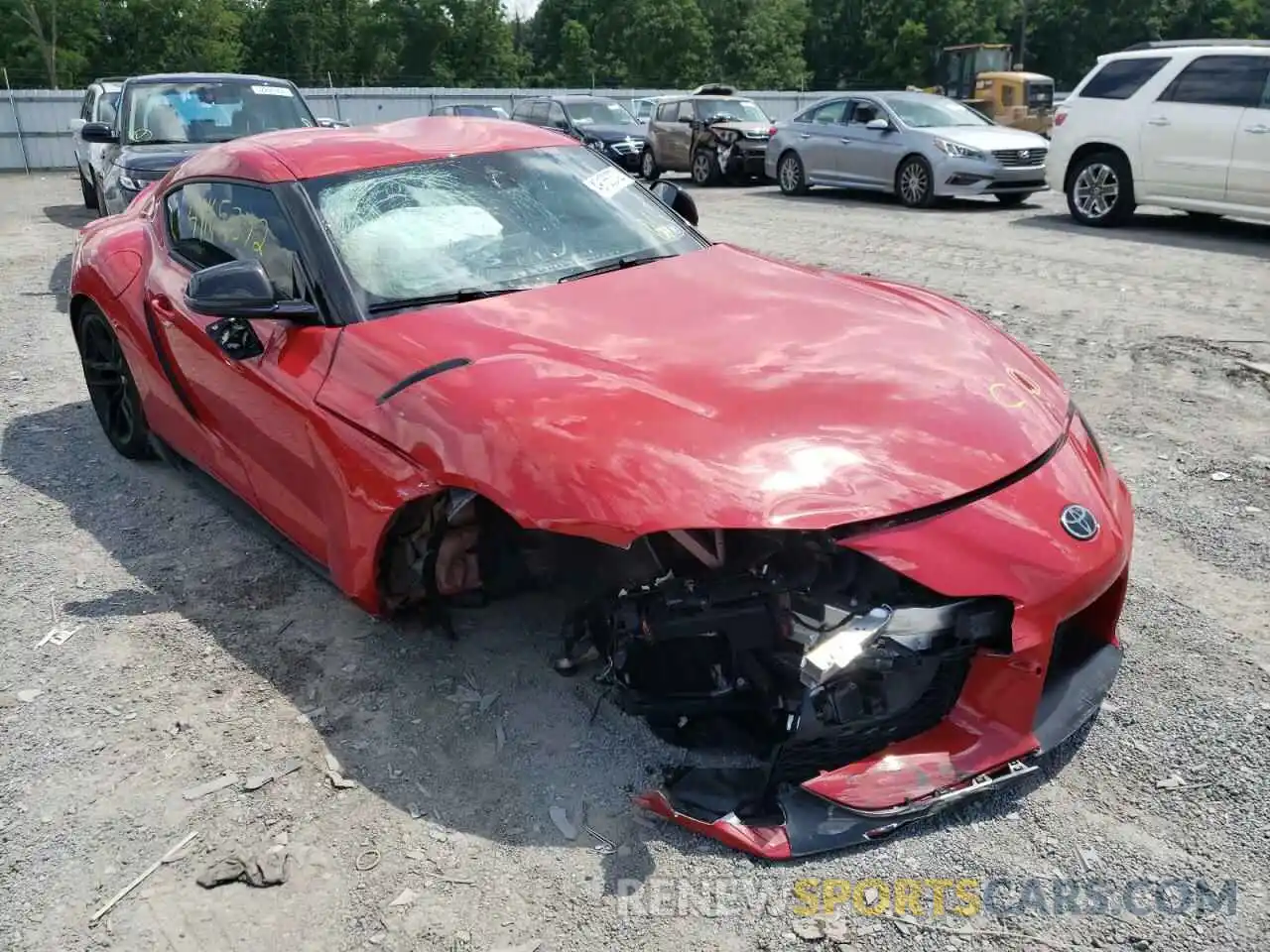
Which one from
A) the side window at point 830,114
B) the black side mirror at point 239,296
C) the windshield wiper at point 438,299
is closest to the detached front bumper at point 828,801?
the windshield wiper at point 438,299

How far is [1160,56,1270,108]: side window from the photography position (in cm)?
983

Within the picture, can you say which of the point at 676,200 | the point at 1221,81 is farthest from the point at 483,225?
the point at 1221,81

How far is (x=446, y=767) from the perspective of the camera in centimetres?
279

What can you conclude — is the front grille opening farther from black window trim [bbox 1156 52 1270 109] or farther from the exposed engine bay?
black window trim [bbox 1156 52 1270 109]

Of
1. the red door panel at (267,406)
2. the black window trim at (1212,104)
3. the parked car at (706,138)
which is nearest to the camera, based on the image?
the red door panel at (267,406)

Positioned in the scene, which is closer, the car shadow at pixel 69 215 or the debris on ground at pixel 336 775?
the debris on ground at pixel 336 775

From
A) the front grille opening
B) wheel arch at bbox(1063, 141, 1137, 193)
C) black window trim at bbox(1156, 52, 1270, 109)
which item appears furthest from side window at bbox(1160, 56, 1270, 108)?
the front grille opening

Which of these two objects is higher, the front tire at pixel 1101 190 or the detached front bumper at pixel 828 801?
the front tire at pixel 1101 190

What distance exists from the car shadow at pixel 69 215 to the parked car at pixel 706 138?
8.88 m

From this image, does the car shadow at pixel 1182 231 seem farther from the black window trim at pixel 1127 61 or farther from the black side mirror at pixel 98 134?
the black side mirror at pixel 98 134

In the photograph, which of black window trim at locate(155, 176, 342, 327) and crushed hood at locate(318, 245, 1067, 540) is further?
black window trim at locate(155, 176, 342, 327)

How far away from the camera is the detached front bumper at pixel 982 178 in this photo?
1303 cm

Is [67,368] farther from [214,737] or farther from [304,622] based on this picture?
[214,737]

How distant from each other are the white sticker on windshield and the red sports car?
8 cm
